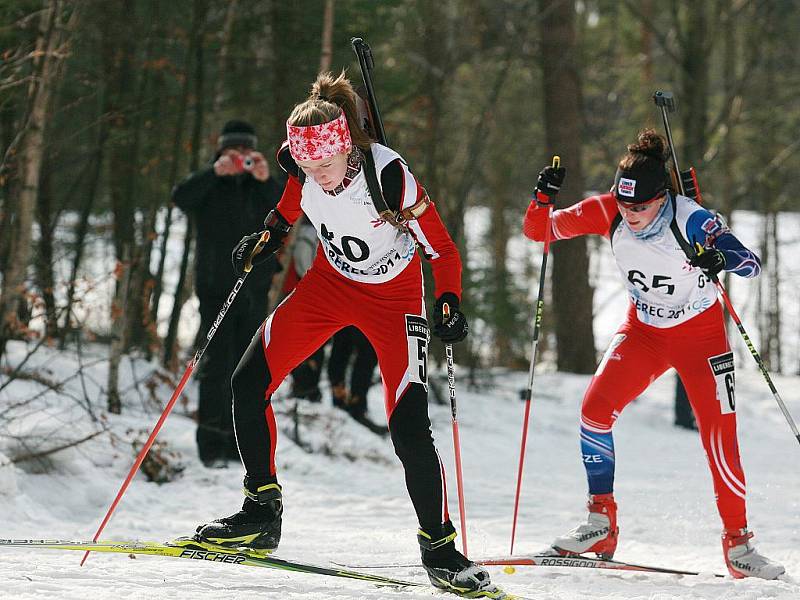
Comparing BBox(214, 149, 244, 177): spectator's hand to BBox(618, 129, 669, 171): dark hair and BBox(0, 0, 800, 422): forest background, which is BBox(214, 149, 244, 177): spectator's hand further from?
BBox(618, 129, 669, 171): dark hair

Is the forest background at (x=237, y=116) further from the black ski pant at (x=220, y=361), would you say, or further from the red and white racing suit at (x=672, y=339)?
the red and white racing suit at (x=672, y=339)

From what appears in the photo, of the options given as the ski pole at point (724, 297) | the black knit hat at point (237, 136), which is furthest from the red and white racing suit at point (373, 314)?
the black knit hat at point (237, 136)

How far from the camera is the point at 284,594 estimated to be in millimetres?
3988

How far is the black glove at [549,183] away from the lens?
516 cm

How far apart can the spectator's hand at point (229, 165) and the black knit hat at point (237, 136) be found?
86mm

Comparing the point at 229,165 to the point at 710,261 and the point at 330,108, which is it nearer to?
the point at 330,108

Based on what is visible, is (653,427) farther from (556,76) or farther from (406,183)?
(406,183)

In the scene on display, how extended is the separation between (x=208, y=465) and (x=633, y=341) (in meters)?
3.36

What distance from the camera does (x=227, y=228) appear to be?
6.83m

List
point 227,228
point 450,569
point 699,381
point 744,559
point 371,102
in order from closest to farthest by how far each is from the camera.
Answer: point 450,569, point 371,102, point 744,559, point 699,381, point 227,228

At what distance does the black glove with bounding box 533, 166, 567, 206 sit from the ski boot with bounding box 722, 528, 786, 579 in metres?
1.96

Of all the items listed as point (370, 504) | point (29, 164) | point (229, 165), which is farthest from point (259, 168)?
point (370, 504)

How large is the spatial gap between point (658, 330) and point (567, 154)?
7.66 metres

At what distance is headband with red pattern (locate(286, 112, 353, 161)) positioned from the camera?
3.91 meters
